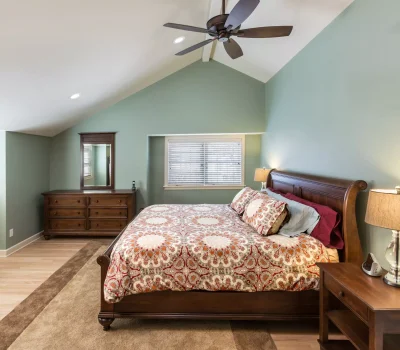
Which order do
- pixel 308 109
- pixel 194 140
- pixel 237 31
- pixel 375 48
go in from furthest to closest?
pixel 194 140 < pixel 308 109 < pixel 237 31 < pixel 375 48

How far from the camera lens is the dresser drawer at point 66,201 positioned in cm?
453

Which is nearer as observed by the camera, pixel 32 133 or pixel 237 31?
pixel 237 31

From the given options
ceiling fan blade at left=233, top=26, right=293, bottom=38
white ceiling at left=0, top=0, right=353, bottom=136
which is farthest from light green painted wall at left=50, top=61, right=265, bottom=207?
ceiling fan blade at left=233, top=26, right=293, bottom=38

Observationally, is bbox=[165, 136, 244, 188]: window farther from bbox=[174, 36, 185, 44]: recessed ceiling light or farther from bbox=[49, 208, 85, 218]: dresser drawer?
bbox=[174, 36, 185, 44]: recessed ceiling light

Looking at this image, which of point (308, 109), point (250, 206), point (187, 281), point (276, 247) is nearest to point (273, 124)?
point (308, 109)

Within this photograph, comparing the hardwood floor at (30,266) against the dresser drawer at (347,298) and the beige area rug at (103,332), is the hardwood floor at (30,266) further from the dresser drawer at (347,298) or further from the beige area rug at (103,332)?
the dresser drawer at (347,298)

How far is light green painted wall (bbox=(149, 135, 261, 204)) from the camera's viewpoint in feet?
17.6

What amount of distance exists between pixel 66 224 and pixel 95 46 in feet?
10.3

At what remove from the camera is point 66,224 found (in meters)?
4.56

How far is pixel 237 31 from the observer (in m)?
2.44

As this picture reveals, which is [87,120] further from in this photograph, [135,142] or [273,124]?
[273,124]

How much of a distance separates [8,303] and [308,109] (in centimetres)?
389

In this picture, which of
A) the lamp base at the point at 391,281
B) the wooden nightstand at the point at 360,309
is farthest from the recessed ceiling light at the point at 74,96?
the lamp base at the point at 391,281

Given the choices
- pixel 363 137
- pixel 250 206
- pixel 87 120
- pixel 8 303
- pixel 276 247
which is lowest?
pixel 8 303
